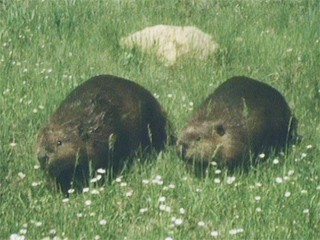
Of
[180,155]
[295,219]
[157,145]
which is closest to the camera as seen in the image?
[295,219]

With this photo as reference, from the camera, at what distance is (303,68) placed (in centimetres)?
901

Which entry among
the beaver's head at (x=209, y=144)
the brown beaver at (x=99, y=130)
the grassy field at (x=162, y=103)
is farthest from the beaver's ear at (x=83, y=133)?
the beaver's head at (x=209, y=144)

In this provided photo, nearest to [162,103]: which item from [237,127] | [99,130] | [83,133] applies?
[237,127]

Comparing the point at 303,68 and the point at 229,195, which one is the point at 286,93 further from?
the point at 229,195

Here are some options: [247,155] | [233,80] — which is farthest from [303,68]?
[247,155]

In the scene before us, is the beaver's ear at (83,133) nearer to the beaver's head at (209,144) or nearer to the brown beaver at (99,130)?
→ the brown beaver at (99,130)

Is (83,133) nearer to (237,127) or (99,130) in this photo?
(99,130)

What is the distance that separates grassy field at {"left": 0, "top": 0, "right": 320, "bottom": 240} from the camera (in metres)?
5.88

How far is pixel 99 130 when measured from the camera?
22.9 ft

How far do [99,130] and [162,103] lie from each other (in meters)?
1.38

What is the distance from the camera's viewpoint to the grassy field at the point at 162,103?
5879 millimetres

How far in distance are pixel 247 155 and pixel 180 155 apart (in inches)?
21.8

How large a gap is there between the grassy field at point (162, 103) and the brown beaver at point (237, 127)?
180mm

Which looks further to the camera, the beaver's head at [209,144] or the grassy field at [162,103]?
the beaver's head at [209,144]
